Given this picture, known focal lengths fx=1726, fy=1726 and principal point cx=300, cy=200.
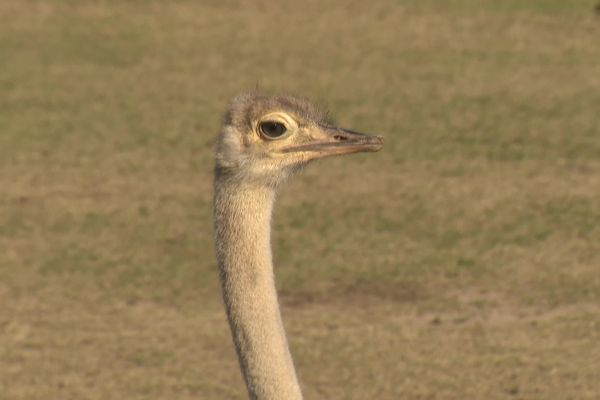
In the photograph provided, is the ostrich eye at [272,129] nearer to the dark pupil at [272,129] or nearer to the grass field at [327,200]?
the dark pupil at [272,129]

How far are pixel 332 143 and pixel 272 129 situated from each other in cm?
17

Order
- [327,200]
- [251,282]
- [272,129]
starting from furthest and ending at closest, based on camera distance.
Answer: [327,200] → [272,129] → [251,282]

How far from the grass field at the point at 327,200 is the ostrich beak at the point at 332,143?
7.73 ft

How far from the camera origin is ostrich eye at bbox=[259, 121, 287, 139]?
4.40 metres

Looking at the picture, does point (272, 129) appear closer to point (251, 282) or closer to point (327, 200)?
point (251, 282)

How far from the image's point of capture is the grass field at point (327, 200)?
281 inches

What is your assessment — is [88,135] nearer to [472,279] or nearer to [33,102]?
[33,102]

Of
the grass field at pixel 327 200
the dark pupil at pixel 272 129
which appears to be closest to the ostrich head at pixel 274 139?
the dark pupil at pixel 272 129

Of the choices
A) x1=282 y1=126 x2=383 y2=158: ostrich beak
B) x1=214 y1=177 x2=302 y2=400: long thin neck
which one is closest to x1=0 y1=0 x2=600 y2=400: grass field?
x1=282 y1=126 x2=383 y2=158: ostrich beak

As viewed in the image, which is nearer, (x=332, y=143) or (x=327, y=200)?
(x=332, y=143)

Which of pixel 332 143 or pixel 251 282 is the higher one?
pixel 332 143

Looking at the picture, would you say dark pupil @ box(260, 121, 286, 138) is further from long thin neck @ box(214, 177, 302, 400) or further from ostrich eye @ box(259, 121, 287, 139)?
long thin neck @ box(214, 177, 302, 400)

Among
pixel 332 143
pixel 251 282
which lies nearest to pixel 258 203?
pixel 251 282

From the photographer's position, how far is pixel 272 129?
174 inches
